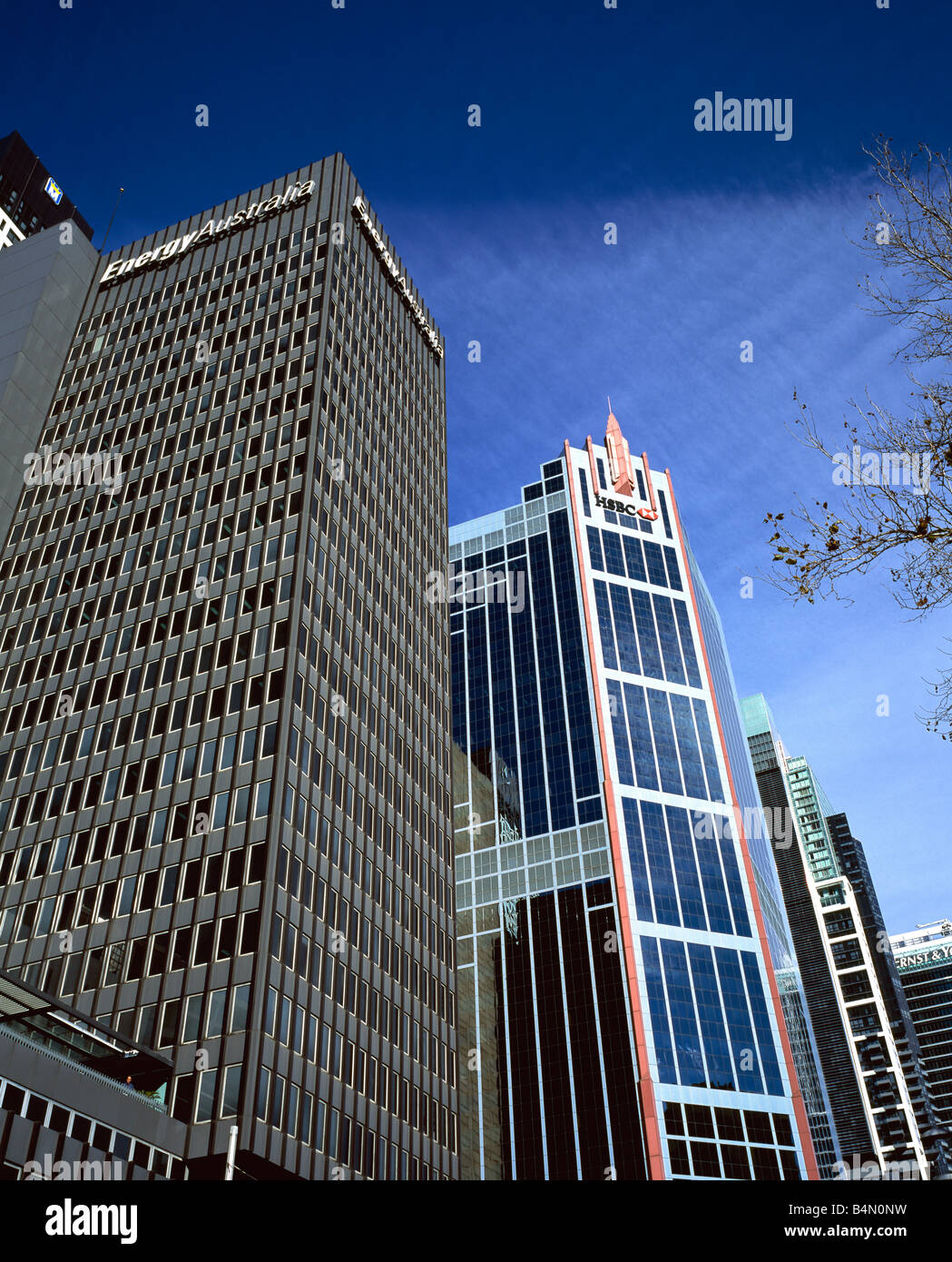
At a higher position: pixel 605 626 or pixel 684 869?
Result: pixel 605 626

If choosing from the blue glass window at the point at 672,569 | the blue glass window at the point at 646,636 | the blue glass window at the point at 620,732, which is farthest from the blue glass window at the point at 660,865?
the blue glass window at the point at 672,569

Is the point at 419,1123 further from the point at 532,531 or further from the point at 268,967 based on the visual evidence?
the point at 532,531

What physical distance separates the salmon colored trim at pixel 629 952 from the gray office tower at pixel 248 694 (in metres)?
53.9

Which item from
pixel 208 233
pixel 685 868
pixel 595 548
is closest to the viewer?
pixel 208 233

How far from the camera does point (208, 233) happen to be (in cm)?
9525

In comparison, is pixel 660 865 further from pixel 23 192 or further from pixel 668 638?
pixel 23 192

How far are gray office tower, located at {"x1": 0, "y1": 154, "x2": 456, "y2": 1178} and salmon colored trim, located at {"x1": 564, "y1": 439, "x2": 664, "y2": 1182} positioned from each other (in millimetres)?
53860

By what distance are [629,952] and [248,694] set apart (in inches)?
3136

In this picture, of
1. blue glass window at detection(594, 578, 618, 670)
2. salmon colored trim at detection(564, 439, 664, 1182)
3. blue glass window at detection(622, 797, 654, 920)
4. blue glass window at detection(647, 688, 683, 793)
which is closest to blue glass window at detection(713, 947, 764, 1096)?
blue glass window at detection(622, 797, 654, 920)

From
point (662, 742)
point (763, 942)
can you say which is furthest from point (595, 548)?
point (763, 942)

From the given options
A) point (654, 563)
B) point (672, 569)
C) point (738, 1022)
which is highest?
point (654, 563)

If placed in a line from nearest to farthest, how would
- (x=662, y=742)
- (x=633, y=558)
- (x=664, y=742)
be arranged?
(x=662, y=742), (x=664, y=742), (x=633, y=558)

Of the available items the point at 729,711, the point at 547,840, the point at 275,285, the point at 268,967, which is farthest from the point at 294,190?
the point at 729,711
